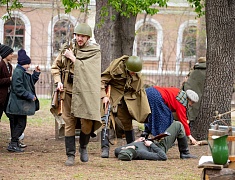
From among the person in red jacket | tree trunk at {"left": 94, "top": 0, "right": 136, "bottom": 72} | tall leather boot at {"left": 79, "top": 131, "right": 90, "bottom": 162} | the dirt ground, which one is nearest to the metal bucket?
the dirt ground

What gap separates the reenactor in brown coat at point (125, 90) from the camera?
35.3 ft

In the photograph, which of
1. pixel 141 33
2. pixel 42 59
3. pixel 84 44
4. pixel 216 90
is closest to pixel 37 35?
pixel 42 59

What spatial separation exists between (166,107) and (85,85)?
206 cm

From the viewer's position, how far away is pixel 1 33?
3331 centimetres

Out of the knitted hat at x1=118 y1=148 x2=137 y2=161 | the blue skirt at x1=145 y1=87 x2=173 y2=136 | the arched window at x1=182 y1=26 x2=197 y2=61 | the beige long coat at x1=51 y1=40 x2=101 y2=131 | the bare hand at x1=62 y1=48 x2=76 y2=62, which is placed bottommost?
the arched window at x1=182 y1=26 x2=197 y2=61

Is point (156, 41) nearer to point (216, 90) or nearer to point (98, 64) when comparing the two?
point (216, 90)

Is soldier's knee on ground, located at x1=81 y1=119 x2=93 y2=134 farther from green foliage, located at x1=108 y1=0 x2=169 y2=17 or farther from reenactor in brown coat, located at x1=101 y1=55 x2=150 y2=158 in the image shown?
green foliage, located at x1=108 y1=0 x2=169 y2=17

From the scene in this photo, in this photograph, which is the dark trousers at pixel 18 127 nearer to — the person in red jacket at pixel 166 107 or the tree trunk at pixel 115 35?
the person in red jacket at pixel 166 107

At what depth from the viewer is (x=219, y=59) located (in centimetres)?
1279

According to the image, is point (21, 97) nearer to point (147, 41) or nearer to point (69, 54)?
point (69, 54)

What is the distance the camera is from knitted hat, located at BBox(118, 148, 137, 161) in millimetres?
10172

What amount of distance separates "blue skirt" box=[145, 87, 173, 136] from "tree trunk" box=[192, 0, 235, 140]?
2.09 metres

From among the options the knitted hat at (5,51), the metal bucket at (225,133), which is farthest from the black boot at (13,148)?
the metal bucket at (225,133)

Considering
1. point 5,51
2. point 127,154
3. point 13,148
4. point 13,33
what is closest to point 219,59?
point 127,154
